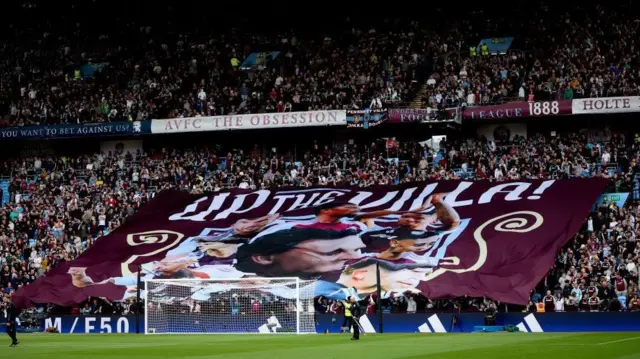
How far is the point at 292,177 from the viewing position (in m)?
59.1

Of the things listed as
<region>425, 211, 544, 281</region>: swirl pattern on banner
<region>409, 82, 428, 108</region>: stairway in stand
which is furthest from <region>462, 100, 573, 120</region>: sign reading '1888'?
<region>425, 211, 544, 281</region>: swirl pattern on banner

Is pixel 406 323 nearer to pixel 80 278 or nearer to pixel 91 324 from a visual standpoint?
pixel 91 324

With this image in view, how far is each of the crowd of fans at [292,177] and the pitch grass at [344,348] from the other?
1117 cm

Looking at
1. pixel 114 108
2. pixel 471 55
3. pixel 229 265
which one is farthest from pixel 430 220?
pixel 114 108

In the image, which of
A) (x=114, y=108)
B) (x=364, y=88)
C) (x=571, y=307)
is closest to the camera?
(x=571, y=307)

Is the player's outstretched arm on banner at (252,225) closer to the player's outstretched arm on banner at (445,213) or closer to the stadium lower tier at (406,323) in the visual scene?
the player's outstretched arm on banner at (445,213)

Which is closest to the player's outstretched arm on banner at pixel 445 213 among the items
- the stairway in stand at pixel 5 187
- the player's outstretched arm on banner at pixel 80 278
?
the player's outstretched arm on banner at pixel 80 278

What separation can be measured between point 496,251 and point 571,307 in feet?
17.9

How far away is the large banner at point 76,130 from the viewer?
6359 cm

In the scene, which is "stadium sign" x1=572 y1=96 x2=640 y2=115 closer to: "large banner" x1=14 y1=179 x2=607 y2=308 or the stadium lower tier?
"large banner" x1=14 y1=179 x2=607 y2=308

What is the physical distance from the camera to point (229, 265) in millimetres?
50719

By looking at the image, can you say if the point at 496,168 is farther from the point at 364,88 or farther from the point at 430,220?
the point at 364,88

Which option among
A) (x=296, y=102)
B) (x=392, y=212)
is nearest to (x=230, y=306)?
(x=392, y=212)

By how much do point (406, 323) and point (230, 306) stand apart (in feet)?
23.5
